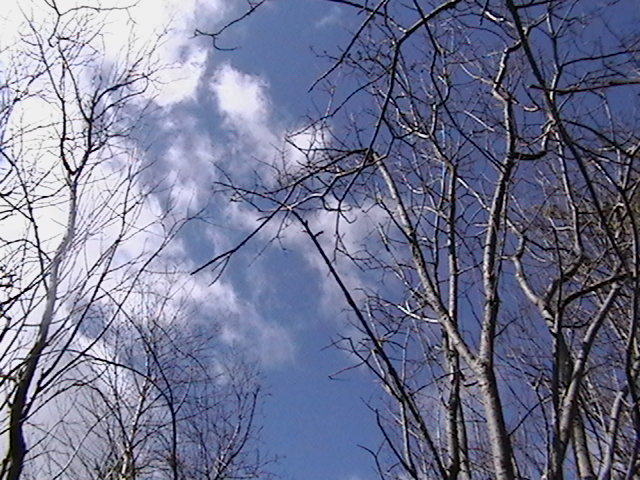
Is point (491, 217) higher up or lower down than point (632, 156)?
higher up

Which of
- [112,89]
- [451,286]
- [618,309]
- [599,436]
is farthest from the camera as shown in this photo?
[618,309]

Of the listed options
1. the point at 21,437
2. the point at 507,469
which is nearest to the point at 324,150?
the point at 507,469

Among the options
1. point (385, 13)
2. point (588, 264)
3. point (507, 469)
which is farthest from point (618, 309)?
point (385, 13)

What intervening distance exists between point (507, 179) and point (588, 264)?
1.70 ft

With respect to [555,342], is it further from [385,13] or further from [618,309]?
[618,309]

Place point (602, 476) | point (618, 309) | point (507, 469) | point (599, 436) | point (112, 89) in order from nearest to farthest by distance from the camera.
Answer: point (602, 476) → point (507, 469) → point (599, 436) → point (112, 89) → point (618, 309)

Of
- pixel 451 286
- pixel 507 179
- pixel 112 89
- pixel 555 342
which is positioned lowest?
pixel 555 342

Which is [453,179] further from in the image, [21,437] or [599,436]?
[21,437]

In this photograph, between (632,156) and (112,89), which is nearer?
(632,156)

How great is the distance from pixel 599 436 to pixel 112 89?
2.99 meters

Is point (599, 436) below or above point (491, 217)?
below

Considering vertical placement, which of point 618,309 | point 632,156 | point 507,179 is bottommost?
point 632,156

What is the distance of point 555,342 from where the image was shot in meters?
1.89

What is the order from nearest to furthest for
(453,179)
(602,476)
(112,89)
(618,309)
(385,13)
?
1. (602,476)
2. (385,13)
3. (453,179)
4. (112,89)
5. (618,309)
